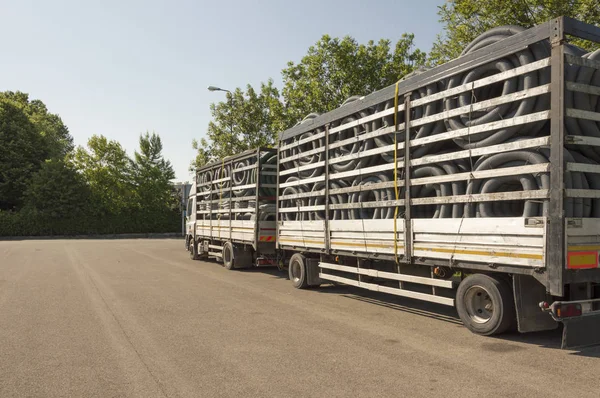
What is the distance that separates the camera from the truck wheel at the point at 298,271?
10.7 metres

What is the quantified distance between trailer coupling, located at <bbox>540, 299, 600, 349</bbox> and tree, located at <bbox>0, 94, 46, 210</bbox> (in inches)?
1932

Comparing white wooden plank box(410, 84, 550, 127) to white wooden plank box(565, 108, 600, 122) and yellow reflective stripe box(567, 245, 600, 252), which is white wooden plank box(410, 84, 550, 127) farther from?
yellow reflective stripe box(567, 245, 600, 252)

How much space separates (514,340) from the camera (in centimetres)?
612

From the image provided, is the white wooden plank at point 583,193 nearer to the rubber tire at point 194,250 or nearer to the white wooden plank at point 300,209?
the white wooden plank at point 300,209

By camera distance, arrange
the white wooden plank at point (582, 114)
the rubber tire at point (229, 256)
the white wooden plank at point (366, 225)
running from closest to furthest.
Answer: the white wooden plank at point (582, 114), the white wooden plank at point (366, 225), the rubber tire at point (229, 256)

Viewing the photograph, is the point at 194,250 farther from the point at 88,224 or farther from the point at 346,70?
the point at 88,224

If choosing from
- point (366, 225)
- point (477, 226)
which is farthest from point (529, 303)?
point (366, 225)

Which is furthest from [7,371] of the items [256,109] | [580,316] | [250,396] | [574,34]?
[256,109]

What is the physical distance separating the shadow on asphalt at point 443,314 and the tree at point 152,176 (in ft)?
137

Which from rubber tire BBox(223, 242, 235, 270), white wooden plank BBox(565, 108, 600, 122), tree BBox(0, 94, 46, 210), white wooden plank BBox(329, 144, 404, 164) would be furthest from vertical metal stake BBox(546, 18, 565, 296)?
tree BBox(0, 94, 46, 210)

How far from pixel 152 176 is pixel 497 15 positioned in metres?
46.4

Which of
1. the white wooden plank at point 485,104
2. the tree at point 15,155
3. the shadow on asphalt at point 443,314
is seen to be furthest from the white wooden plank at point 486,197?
the tree at point 15,155

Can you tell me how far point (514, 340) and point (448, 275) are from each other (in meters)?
1.25

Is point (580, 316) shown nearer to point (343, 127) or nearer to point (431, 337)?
point (431, 337)
